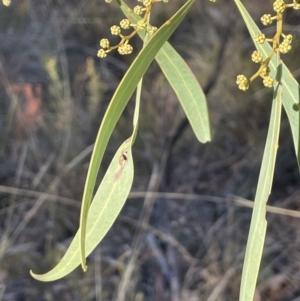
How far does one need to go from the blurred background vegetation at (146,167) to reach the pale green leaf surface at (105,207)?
744 millimetres

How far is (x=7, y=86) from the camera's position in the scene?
147 centimetres

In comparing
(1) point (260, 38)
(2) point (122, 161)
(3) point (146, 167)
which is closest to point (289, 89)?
(1) point (260, 38)

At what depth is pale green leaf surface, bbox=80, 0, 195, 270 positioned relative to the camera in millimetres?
496

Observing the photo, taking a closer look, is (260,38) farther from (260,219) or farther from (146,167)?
(146,167)

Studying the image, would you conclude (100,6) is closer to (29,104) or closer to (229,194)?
(29,104)

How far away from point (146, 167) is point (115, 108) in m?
0.89

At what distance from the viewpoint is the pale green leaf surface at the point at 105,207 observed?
63 cm

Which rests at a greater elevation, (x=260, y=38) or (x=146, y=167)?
(x=260, y=38)

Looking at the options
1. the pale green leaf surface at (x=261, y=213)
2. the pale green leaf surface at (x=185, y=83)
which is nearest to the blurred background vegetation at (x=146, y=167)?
the pale green leaf surface at (x=185, y=83)

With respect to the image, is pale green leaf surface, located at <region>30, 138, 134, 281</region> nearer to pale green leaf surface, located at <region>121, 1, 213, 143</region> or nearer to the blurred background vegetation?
pale green leaf surface, located at <region>121, 1, 213, 143</region>

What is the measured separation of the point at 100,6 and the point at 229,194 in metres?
0.62

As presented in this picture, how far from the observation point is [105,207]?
0.64 metres

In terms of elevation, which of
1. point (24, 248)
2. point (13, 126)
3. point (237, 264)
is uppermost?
point (13, 126)

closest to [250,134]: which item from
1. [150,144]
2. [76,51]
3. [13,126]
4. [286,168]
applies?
[286,168]
